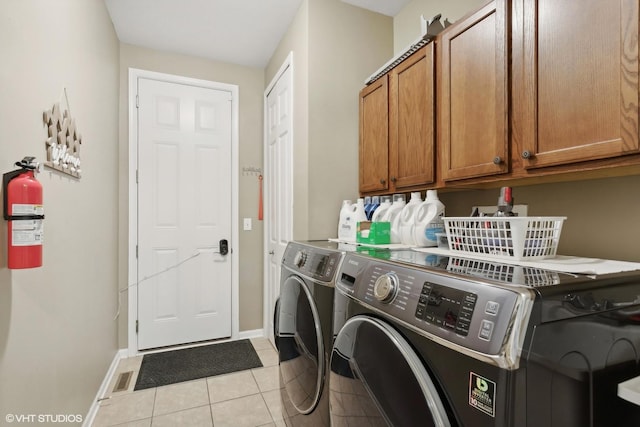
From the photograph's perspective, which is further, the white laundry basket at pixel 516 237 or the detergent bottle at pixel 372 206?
the detergent bottle at pixel 372 206

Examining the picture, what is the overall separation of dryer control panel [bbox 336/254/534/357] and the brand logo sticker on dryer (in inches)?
2.2

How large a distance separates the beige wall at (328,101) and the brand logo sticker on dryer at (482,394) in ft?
5.15

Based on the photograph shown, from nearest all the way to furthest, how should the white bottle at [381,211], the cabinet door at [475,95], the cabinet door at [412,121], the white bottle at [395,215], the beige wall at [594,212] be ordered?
the beige wall at [594,212]
the cabinet door at [475,95]
the cabinet door at [412,121]
the white bottle at [395,215]
the white bottle at [381,211]

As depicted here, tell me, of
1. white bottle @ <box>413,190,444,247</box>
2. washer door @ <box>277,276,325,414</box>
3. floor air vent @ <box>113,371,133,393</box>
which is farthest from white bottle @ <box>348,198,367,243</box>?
floor air vent @ <box>113,371,133,393</box>

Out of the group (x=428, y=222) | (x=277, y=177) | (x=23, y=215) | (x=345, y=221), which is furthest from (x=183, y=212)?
(x=428, y=222)

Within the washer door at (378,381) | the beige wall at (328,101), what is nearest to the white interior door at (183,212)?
the beige wall at (328,101)

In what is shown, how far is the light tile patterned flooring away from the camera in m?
1.92

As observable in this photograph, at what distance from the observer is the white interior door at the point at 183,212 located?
9.50ft

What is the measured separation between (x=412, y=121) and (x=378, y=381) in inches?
51.8

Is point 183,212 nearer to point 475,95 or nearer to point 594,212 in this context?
point 475,95

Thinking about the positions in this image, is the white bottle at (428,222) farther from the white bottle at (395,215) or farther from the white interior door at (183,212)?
the white interior door at (183,212)

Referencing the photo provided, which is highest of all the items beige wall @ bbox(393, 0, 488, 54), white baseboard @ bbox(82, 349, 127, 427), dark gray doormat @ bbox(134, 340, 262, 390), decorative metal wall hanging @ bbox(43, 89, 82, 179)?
beige wall @ bbox(393, 0, 488, 54)

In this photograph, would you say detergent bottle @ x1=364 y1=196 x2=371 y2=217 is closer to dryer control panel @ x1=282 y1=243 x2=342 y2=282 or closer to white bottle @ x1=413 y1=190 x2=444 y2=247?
white bottle @ x1=413 y1=190 x2=444 y2=247

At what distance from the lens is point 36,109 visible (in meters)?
1.25
